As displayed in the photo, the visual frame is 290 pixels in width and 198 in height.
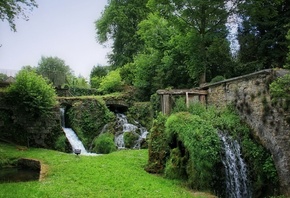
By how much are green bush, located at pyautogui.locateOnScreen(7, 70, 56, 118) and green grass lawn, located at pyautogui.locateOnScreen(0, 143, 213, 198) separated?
5019 millimetres

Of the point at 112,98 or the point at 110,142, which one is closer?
the point at 110,142

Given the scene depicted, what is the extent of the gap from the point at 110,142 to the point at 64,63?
118 feet

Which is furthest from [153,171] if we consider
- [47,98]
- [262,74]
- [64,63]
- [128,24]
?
[64,63]

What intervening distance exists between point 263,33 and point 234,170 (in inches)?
502

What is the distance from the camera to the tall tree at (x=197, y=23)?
64.9 ft

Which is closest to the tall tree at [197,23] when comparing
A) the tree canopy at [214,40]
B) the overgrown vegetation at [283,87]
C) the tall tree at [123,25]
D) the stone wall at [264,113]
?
the tree canopy at [214,40]

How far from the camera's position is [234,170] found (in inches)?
455

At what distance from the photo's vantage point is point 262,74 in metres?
12.4

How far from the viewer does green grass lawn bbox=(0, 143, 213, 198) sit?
946 centimetres

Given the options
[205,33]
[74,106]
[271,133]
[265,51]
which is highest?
[205,33]

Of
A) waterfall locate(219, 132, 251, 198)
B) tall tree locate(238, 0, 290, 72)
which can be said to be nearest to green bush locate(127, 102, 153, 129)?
tall tree locate(238, 0, 290, 72)

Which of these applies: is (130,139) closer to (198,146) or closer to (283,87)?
(198,146)

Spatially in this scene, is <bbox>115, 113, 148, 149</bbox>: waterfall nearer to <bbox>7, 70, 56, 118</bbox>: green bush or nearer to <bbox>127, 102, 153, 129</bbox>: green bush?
<bbox>127, 102, 153, 129</bbox>: green bush

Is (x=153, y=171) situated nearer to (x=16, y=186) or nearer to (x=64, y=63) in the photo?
(x=16, y=186)
